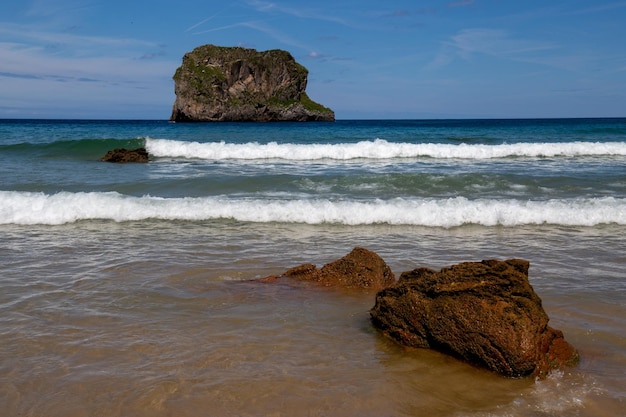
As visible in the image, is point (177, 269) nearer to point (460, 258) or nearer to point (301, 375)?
point (301, 375)

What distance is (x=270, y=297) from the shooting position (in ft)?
17.3

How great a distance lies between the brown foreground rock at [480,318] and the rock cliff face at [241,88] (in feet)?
320

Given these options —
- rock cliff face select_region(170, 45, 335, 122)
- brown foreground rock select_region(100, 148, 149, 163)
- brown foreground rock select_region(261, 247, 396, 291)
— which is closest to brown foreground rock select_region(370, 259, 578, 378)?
brown foreground rock select_region(261, 247, 396, 291)

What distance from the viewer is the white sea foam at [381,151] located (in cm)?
2139

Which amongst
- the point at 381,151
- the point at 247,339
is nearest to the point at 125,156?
the point at 381,151

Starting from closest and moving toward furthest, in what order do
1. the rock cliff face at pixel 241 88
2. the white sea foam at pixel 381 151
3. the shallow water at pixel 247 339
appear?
the shallow water at pixel 247 339
the white sea foam at pixel 381 151
the rock cliff face at pixel 241 88

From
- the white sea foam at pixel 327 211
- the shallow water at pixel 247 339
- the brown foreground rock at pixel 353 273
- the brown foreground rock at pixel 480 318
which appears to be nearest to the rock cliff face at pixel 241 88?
the white sea foam at pixel 327 211

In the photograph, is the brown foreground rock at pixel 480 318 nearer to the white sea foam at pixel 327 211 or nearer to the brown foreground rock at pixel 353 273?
the brown foreground rock at pixel 353 273

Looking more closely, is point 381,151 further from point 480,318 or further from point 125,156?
point 480,318

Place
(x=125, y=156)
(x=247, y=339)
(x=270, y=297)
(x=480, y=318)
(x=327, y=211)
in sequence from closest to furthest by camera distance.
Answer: (x=480, y=318) < (x=247, y=339) < (x=270, y=297) < (x=327, y=211) < (x=125, y=156)

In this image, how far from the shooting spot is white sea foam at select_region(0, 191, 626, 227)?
925 cm

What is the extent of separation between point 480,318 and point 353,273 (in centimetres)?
191

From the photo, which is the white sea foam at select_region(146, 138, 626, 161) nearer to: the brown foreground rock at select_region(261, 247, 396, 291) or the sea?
the sea

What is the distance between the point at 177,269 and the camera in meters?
6.25
